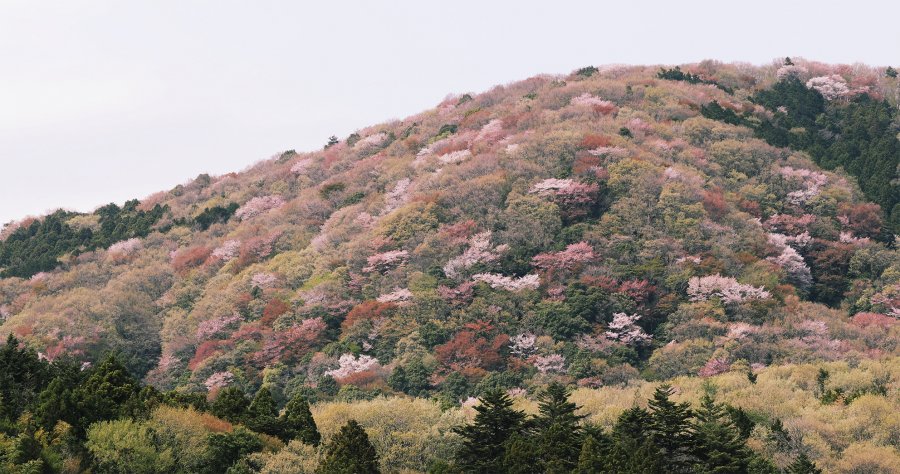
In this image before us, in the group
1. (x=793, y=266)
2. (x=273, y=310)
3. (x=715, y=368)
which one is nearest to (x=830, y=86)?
(x=793, y=266)

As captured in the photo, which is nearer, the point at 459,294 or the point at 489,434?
the point at 489,434

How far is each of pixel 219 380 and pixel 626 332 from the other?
28.8m

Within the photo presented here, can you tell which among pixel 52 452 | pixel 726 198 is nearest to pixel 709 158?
pixel 726 198

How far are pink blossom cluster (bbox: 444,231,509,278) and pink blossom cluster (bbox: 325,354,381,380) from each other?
992 centimetres

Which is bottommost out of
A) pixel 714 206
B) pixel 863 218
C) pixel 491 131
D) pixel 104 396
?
pixel 863 218

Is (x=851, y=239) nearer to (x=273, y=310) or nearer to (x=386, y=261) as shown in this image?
(x=386, y=261)

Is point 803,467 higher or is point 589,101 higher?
point 589,101

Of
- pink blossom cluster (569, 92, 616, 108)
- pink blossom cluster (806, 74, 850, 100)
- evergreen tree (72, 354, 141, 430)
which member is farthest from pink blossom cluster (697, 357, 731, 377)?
pink blossom cluster (806, 74, 850, 100)

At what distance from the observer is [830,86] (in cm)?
12788

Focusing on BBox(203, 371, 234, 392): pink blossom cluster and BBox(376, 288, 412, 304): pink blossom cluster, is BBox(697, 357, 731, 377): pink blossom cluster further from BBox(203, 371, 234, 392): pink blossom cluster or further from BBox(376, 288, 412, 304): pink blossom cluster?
BBox(203, 371, 234, 392): pink blossom cluster

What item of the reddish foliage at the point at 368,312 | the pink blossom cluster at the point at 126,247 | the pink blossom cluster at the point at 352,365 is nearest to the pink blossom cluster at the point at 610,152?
the reddish foliage at the point at 368,312

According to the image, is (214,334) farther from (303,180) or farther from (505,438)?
(505,438)

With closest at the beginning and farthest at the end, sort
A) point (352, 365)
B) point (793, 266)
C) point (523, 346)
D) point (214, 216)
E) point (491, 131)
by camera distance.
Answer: point (523, 346) < point (352, 365) < point (793, 266) < point (491, 131) < point (214, 216)

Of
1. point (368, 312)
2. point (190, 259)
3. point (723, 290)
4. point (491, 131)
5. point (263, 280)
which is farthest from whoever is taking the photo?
point (190, 259)
